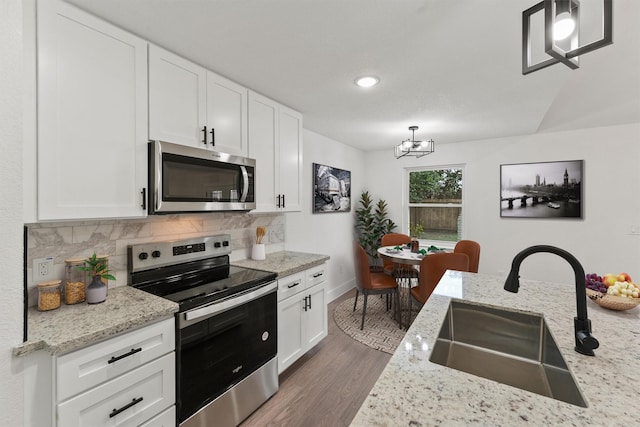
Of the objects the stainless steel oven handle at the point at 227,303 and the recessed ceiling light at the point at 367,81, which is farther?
the recessed ceiling light at the point at 367,81

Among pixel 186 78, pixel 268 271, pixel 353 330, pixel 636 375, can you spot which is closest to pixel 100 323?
pixel 268 271

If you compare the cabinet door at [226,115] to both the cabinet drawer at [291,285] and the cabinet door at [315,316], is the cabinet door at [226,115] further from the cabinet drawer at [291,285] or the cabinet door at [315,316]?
the cabinet door at [315,316]

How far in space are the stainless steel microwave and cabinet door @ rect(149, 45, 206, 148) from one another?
99mm

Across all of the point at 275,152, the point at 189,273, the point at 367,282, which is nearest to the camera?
the point at 189,273

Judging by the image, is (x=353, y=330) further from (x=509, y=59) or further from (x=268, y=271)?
(x=509, y=59)

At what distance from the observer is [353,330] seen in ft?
10.4

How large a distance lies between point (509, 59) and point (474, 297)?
5.20 feet

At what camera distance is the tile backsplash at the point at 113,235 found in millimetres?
1475

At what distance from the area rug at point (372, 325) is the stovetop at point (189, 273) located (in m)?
1.51

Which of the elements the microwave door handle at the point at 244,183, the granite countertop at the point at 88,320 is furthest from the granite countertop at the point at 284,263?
the granite countertop at the point at 88,320

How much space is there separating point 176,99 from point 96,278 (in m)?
1.13

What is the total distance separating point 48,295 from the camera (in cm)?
136

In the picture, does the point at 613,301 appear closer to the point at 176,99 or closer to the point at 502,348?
the point at 502,348

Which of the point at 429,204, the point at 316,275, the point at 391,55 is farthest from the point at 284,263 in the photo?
the point at 429,204
